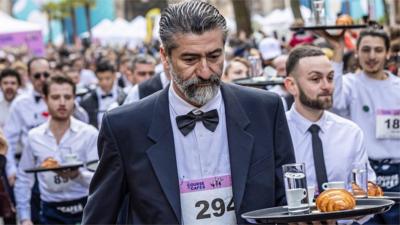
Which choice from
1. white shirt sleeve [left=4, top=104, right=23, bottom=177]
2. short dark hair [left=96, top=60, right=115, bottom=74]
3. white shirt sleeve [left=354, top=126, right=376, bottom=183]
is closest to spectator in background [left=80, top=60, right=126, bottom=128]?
short dark hair [left=96, top=60, right=115, bottom=74]

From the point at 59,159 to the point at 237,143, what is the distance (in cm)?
544

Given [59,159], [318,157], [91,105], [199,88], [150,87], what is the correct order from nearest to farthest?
1. [199,88]
2. [318,157]
3. [59,159]
4. [150,87]
5. [91,105]

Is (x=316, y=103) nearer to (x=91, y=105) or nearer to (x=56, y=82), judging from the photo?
(x=56, y=82)

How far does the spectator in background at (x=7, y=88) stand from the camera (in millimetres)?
14651

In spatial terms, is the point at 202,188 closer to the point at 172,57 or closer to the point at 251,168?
the point at 251,168

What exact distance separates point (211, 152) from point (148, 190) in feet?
1.12

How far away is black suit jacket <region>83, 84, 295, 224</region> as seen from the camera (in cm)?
520

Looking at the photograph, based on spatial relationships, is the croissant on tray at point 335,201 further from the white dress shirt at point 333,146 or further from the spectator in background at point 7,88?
the spectator in background at point 7,88

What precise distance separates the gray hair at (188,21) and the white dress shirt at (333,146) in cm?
241

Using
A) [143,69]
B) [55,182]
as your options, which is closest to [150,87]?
[55,182]

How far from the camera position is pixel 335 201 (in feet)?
16.7

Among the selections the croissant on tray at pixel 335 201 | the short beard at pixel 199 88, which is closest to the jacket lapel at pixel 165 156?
the short beard at pixel 199 88

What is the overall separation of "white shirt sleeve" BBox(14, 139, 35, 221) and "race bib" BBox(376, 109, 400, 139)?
3.24 m

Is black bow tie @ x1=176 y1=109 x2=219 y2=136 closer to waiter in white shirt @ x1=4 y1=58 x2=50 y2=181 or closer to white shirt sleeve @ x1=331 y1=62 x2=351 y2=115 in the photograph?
white shirt sleeve @ x1=331 y1=62 x2=351 y2=115
